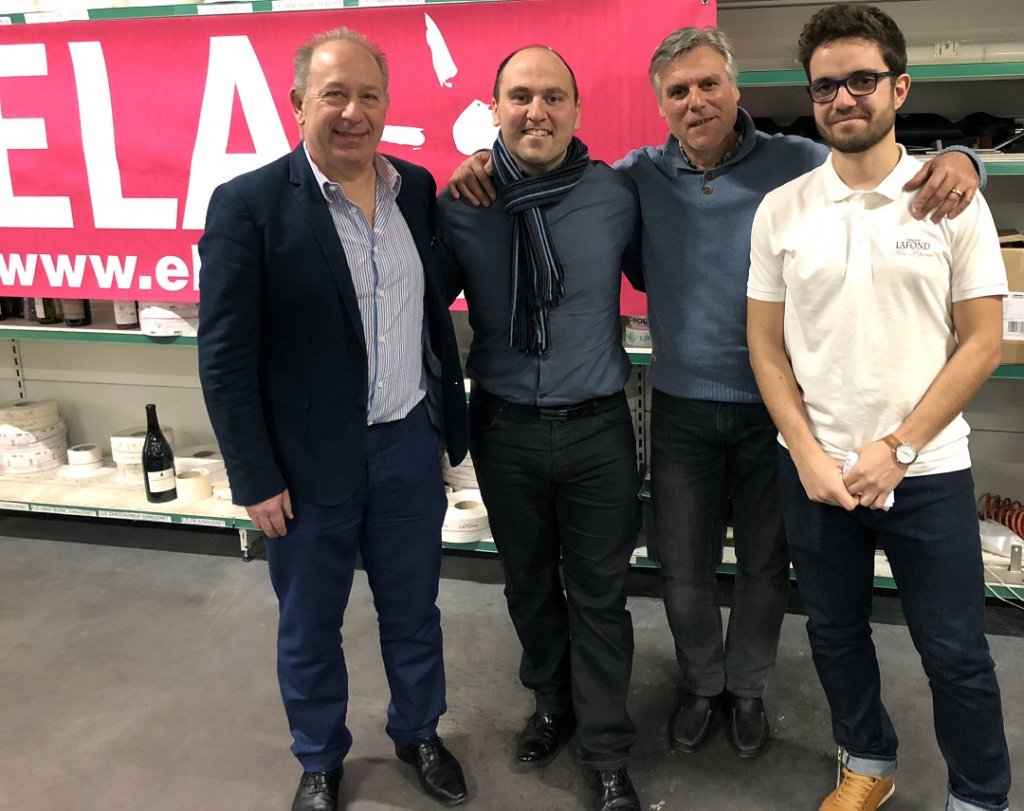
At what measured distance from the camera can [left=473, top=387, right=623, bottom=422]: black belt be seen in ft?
6.48

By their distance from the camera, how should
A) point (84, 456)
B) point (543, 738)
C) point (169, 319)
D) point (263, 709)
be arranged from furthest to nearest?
point (84, 456), point (169, 319), point (263, 709), point (543, 738)

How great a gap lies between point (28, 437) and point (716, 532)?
2.94 m

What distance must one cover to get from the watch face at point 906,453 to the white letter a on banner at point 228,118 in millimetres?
2261

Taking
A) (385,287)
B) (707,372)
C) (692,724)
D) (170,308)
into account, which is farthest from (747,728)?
(170,308)

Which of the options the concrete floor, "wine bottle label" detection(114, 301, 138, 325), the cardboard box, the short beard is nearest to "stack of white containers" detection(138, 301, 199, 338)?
"wine bottle label" detection(114, 301, 138, 325)

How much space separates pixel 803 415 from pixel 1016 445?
1793mm

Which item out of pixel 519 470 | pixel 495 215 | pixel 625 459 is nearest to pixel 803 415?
pixel 625 459

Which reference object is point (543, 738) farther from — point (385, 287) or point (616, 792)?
point (385, 287)

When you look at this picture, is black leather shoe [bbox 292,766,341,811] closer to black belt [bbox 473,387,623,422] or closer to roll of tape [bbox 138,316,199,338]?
black belt [bbox 473,387,623,422]

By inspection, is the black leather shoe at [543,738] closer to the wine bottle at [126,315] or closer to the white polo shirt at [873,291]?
the white polo shirt at [873,291]

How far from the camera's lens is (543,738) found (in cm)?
228

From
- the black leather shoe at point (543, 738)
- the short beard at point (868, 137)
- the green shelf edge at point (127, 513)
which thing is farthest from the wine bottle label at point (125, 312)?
the short beard at point (868, 137)

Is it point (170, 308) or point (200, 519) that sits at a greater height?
point (170, 308)

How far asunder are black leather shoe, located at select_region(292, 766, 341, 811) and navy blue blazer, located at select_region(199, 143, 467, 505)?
28.0 inches
